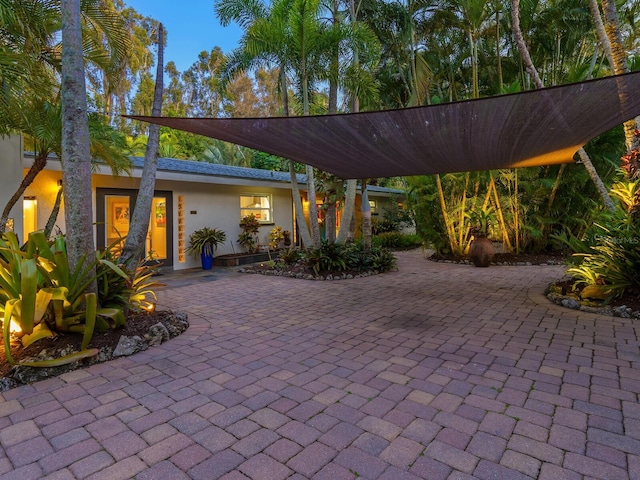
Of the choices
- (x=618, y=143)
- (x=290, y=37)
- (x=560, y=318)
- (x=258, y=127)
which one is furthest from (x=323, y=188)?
(x=618, y=143)

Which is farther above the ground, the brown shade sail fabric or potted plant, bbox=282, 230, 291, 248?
the brown shade sail fabric

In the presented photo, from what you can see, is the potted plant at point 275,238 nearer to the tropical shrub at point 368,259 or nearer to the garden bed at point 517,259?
the tropical shrub at point 368,259

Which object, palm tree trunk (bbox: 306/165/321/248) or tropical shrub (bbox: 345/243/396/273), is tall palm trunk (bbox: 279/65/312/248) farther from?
tropical shrub (bbox: 345/243/396/273)

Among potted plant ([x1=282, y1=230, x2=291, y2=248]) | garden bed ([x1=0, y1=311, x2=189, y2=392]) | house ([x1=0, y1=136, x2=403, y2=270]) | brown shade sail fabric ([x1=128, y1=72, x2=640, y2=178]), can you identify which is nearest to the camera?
garden bed ([x1=0, y1=311, x2=189, y2=392])

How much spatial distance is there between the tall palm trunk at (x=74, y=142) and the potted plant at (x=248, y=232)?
7.24m

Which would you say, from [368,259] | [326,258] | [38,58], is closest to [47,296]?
[38,58]

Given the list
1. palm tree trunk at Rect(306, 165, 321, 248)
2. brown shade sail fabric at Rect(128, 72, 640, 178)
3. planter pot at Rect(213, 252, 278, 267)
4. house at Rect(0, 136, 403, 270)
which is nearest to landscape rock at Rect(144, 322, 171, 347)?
brown shade sail fabric at Rect(128, 72, 640, 178)

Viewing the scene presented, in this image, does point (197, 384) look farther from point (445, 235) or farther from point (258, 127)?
point (445, 235)

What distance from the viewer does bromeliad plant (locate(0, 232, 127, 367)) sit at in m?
2.83

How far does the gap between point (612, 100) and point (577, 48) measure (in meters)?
8.95

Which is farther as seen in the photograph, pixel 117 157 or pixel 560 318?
pixel 117 157

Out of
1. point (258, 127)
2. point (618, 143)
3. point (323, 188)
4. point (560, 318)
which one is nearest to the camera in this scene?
point (258, 127)

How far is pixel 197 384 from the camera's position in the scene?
2.63 m

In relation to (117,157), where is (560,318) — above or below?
below
